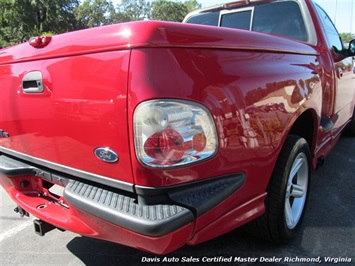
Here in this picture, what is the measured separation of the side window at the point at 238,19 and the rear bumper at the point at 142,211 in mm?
2313

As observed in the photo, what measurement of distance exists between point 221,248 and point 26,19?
1651 inches

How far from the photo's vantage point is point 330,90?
10.0 ft

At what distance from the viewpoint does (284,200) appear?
212cm

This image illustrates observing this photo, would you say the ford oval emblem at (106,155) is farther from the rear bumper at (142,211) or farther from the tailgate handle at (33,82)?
the tailgate handle at (33,82)

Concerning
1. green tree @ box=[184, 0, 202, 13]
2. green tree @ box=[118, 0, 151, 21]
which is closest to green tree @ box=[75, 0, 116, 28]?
green tree @ box=[118, 0, 151, 21]

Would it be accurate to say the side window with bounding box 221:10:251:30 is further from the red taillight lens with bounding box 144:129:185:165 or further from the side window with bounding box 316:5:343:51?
the red taillight lens with bounding box 144:129:185:165

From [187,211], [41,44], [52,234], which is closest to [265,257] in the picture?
[187,211]

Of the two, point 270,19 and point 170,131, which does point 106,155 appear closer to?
point 170,131

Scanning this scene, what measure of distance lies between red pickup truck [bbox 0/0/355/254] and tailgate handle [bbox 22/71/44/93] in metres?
0.01

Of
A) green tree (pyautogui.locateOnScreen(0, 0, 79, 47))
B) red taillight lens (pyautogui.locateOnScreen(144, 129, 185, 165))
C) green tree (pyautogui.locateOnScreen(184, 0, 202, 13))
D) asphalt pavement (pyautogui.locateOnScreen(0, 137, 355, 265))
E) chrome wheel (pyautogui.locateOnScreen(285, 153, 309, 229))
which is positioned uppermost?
green tree (pyautogui.locateOnScreen(184, 0, 202, 13))

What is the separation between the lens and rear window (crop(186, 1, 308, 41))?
3082 millimetres

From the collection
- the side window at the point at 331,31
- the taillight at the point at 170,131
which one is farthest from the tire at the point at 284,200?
the side window at the point at 331,31

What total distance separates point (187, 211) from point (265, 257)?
1.11 m

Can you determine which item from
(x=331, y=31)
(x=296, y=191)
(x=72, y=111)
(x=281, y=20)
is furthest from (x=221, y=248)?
(x=331, y=31)
